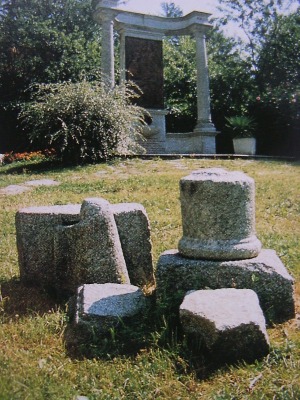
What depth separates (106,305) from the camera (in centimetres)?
297

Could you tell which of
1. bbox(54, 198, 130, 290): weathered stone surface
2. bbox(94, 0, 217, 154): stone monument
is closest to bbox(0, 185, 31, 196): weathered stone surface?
bbox(54, 198, 130, 290): weathered stone surface

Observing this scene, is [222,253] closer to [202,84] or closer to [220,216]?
[220,216]

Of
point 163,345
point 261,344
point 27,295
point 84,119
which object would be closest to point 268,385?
point 261,344

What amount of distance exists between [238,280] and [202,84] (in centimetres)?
1449

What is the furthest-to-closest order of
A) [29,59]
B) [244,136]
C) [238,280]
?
1. [29,59]
2. [244,136]
3. [238,280]

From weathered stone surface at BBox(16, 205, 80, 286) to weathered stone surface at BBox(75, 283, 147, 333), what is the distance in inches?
28.3

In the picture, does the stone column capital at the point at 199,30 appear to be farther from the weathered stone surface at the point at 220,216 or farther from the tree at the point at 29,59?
the weathered stone surface at the point at 220,216

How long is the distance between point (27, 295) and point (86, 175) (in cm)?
618

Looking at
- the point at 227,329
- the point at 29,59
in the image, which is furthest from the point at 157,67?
the point at 227,329

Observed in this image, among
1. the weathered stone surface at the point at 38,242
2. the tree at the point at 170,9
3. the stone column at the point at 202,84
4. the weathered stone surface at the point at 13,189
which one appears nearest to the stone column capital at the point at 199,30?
the stone column at the point at 202,84

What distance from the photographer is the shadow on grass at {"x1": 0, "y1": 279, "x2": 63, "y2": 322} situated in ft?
10.6

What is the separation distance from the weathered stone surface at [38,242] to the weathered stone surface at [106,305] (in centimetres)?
72

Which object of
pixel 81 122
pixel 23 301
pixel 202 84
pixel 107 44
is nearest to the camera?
pixel 23 301

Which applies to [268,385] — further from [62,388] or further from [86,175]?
[86,175]
